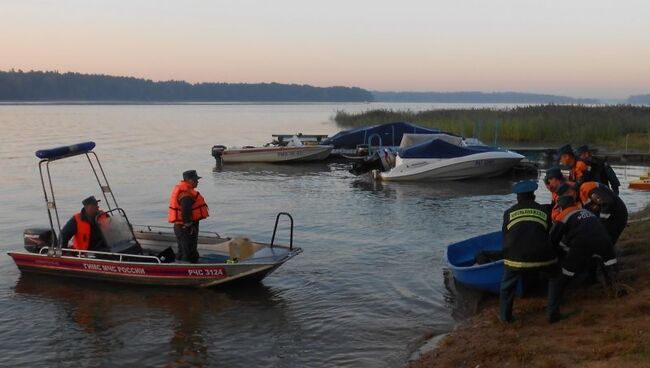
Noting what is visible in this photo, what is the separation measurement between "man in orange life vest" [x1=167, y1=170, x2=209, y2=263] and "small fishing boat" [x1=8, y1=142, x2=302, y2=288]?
1.54 ft

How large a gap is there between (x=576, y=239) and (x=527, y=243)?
59cm

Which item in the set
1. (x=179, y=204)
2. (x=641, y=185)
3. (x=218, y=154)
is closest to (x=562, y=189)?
(x=179, y=204)

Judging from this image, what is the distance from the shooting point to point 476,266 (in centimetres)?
903

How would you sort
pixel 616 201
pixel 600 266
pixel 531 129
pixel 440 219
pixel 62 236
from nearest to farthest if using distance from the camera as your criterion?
1. pixel 600 266
2. pixel 616 201
3. pixel 62 236
4. pixel 440 219
5. pixel 531 129

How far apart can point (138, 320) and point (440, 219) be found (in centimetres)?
989

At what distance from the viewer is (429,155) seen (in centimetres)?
2575

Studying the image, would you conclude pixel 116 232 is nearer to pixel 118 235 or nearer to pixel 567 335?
pixel 118 235

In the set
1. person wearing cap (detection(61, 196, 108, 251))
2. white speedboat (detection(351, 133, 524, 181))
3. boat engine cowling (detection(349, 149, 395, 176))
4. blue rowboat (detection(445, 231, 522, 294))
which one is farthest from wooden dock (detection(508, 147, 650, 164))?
person wearing cap (detection(61, 196, 108, 251))

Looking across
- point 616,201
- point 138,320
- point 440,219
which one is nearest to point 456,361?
point 616,201

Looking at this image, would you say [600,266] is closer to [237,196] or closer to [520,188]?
[520,188]

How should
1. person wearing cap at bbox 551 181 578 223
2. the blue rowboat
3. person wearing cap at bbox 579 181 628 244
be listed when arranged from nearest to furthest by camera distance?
person wearing cap at bbox 551 181 578 223, person wearing cap at bbox 579 181 628 244, the blue rowboat

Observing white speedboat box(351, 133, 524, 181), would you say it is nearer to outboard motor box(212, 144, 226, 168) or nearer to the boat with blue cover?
the boat with blue cover

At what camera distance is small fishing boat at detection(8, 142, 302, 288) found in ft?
34.7

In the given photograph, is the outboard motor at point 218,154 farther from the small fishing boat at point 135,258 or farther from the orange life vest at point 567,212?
the orange life vest at point 567,212
